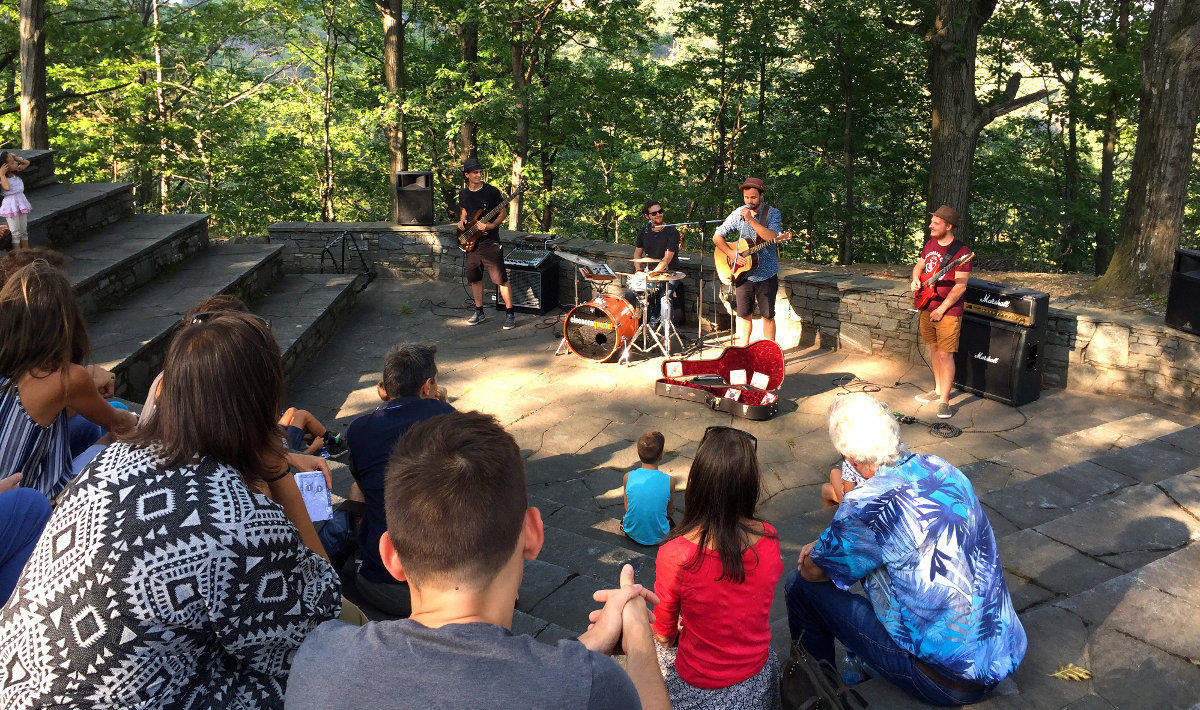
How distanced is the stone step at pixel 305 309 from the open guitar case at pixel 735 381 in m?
3.37

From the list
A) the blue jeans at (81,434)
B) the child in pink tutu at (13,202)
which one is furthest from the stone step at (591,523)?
the child in pink tutu at (13,202)

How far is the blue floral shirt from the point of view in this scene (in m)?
2.67

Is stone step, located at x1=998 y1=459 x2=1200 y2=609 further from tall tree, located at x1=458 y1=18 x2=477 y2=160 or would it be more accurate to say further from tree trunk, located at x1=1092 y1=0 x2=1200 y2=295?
tall tree, located at x1=458 y1=18 x2=477 y2=160

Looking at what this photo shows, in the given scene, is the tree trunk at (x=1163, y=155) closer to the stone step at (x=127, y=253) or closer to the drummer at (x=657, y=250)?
the drummer at (x=657, y=250)

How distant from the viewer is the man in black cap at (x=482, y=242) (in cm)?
895

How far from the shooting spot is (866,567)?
9.13 feet

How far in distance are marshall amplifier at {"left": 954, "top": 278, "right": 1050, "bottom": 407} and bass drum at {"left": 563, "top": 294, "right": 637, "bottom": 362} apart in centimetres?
292

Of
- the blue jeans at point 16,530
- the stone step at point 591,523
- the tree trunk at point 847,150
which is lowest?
the stone step at point 591,523

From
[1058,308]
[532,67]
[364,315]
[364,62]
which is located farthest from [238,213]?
[1058,308]

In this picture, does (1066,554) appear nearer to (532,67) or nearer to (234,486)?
(234,486)

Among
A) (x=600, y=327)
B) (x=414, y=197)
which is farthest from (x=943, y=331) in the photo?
(x=414, y=197)

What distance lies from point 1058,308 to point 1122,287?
1.54 meters

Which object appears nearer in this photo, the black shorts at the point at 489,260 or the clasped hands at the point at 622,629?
the clasped hands at the point at 622,629

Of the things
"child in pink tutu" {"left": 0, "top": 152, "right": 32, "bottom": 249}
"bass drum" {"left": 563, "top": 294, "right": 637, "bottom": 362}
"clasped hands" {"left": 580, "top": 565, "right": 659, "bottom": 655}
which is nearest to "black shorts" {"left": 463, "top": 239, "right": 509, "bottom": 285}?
"bass drum" {"left": 563, "top": 294, "right": 637, "bottom": 362}
